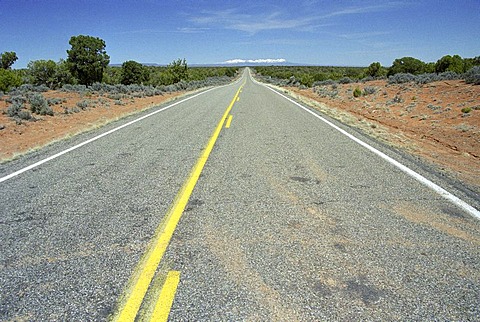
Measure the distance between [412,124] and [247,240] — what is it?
1277 cm

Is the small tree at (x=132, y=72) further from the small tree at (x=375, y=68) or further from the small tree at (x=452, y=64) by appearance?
the small tree at (x=452, y=64)

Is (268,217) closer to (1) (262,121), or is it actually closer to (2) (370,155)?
(2) (370,155)

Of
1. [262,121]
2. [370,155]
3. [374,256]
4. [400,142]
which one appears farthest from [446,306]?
[262,121]

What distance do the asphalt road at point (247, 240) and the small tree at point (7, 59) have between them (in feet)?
217

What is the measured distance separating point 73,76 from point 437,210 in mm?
54288

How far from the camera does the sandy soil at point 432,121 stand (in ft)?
25.2

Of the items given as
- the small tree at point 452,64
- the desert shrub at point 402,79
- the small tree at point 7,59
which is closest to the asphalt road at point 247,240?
the desert shrub at point 402,79

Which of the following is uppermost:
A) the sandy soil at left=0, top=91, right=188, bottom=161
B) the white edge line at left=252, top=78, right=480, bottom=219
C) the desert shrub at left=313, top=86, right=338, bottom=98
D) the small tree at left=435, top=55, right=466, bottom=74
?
the small tree at left=435, top=55, right=466, bottom=74

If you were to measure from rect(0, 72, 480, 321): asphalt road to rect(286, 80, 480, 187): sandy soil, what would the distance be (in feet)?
6.02

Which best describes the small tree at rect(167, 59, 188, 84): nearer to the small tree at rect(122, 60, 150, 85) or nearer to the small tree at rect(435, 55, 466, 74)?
the small tree at rect(122, 60, 150, 85)

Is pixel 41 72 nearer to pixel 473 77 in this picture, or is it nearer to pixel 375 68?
pixel 375 68

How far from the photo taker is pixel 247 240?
360 cm

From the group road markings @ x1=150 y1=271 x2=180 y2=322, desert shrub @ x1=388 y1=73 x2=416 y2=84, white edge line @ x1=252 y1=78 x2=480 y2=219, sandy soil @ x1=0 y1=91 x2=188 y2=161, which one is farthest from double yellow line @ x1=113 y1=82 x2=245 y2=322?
desert shrub @ x1=388 y1=73 x2=416 y2=84

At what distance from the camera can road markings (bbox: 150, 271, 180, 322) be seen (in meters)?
2.50
